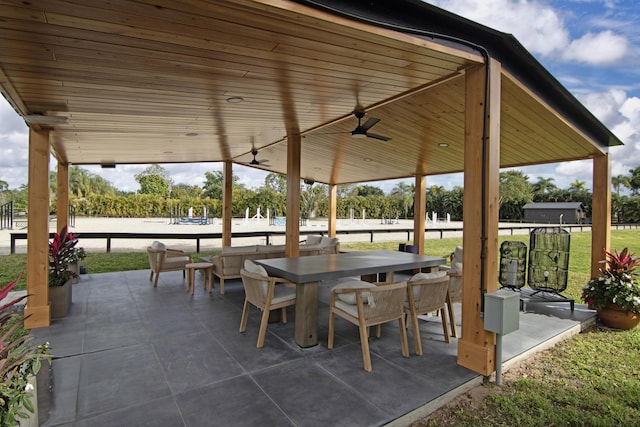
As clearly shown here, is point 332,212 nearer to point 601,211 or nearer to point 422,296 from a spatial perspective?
point 601,211

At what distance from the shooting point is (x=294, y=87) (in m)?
3.35

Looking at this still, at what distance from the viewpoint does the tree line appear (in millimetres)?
24891

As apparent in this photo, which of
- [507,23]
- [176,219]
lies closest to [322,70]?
[507,23]

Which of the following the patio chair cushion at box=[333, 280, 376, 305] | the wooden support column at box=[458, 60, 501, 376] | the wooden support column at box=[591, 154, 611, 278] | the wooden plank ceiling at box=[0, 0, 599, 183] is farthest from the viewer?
the wooden support column at box=[591, 154, 611, 278]

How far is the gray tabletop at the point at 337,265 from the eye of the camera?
344cm

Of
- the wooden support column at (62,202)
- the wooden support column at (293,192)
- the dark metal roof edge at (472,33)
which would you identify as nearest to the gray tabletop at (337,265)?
the wooden support column at (293,192)

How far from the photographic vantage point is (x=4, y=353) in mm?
1685

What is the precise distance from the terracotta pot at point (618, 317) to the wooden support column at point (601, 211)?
834mm

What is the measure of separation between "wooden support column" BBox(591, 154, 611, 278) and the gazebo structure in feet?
0.06

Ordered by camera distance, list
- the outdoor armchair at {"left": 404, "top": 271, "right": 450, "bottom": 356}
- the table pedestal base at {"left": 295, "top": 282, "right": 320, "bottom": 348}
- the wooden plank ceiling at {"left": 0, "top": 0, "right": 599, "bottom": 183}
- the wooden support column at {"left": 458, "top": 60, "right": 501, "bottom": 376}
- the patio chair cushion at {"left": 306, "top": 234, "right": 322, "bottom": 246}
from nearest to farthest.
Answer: the wooden plank ceiling at {"left": 0, "top": 0, "right": 599, "bottom": 183} → the wooden support column at {"left": 458, "top": 60, "right": 501, "bottom": 376} → the outdoor armchair at {"left": 404, "top": 271, "right": 450, "bottom": 356} → the table pedestal base at {"left": 295, "top": 282, "right": 320, "bottom": 348} → the patio chair cushion at {"left": 306, "top": 234, "right": 322, "bottom": 246}

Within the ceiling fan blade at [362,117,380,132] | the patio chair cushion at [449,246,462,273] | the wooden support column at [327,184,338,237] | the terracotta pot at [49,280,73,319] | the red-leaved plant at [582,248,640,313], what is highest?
the ceiling fan blade at [362,117,380,132]

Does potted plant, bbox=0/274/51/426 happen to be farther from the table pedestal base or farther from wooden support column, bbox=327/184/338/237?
wooden support column, bbox=327/184/338/237

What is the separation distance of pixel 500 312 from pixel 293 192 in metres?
3.81

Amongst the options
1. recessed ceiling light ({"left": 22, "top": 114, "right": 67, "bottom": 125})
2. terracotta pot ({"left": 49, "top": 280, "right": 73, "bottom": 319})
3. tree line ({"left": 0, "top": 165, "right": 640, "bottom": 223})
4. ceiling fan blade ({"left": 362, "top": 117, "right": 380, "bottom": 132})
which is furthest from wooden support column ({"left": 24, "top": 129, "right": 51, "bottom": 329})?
tree line ({"left": 0, "top": 165, "right": 640, "bottom": 223})
